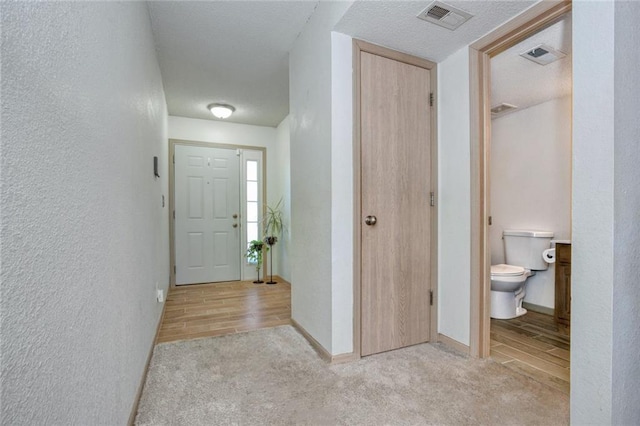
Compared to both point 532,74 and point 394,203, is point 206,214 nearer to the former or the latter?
point 394,203

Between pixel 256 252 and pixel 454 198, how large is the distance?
3.20 meters

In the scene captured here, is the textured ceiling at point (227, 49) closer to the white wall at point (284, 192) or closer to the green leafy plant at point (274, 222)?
the white wall at point (284, 192)

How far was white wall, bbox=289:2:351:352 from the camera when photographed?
2.11 meters

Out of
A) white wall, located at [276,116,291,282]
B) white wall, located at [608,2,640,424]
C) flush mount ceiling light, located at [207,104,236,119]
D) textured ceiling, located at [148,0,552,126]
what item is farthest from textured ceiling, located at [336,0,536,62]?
white wall, located at [276,116,291,282]

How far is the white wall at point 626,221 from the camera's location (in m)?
1.15

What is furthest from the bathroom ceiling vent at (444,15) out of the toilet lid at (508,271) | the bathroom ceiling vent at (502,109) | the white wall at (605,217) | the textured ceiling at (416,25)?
the toilet lid at (508,271)

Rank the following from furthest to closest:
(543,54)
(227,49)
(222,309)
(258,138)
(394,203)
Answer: (258,138) → (222,309) → (227,49) → (543,54) → (394,203)

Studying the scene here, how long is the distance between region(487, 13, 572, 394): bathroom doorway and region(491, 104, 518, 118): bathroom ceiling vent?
0.03 feet

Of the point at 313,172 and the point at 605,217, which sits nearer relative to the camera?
the point at 605,217

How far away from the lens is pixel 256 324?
281 centimetres

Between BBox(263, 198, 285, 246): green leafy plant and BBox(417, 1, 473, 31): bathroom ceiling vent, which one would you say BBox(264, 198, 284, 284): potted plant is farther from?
BBox(417, 1, 473, 31): bathroom ceiling vent

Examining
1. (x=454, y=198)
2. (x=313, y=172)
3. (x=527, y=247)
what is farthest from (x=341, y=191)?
(x=527, y=247)

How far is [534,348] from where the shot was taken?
2.30 metres

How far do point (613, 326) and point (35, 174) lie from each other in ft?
5.84
